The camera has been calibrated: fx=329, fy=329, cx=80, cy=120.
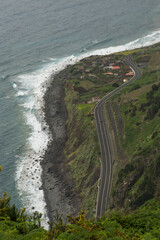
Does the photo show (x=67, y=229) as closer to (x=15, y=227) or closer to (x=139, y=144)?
(x=15, y=227)

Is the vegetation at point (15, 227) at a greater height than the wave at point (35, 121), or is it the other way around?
the wave at point (35, 121)

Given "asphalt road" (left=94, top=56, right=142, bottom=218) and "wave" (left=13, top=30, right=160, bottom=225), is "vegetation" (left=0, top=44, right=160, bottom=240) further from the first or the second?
"wave" (left=13, top=30, right=160, bottom=225)

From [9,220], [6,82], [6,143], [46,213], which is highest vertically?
[6,82]

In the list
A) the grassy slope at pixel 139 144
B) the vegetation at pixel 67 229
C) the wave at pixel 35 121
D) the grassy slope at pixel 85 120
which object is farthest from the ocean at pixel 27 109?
the vegetation at pixel 67 229

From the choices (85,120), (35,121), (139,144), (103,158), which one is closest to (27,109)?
(35,121)

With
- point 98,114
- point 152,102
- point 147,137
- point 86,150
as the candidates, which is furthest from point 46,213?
point 152,102

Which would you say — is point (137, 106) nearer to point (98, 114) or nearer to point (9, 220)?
point (98, 114)

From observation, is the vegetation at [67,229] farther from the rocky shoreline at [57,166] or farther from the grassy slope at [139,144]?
the rocky shoreline at [57,166]

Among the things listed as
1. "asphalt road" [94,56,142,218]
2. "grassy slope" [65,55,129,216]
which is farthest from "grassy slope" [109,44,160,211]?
"grassy slope" [65,55,129,216]
